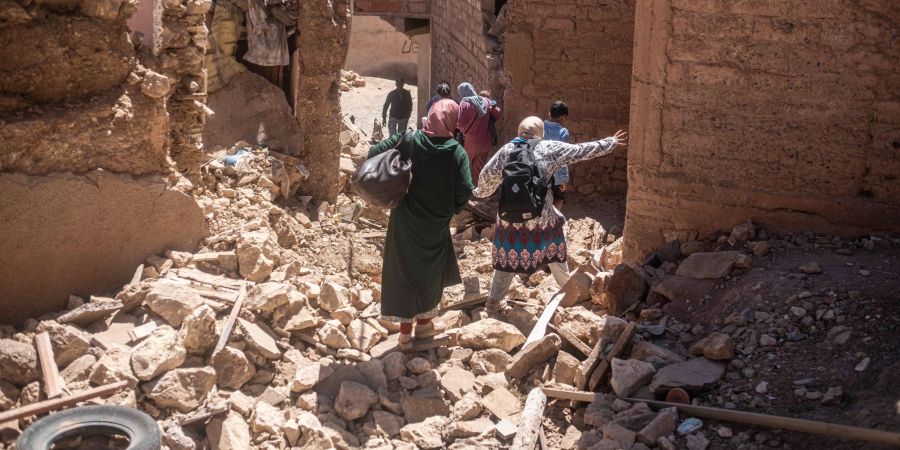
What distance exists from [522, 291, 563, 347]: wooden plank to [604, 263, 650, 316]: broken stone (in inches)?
14.4

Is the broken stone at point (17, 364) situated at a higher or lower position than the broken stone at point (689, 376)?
higher

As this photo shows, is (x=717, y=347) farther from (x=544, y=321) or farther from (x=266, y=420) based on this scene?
(x=266, y=420)

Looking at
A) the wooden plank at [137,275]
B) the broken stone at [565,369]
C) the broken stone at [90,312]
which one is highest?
the wooden plank at [137,275]

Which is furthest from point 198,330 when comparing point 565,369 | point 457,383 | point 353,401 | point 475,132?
point 475,132

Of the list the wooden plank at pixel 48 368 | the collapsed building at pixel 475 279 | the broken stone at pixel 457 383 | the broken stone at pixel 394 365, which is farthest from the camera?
the broken stone at pixel 394 365

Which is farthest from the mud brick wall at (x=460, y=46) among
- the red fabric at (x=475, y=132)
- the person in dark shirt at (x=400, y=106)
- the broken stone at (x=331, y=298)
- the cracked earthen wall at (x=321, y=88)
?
the broken stone at (x=331, y=298)

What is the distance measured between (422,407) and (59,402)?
1.86 metres

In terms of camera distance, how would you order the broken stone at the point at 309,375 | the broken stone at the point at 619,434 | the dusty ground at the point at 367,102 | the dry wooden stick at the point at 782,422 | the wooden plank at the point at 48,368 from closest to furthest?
the dry wooden stick at the point at 782,422
the broken stone at the point at 619,434
the wooden plank at the point at 48,368
the broken stone at the point at 309,375
the dusty ground at the point at 367,102

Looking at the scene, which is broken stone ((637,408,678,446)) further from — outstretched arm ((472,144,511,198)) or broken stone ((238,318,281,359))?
broken stone ((238,318,281,359))

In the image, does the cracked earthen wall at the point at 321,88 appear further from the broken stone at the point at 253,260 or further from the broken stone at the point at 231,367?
the broken stone at the point at 231,367

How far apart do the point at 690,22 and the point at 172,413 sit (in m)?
3.78

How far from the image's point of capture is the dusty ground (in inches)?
663

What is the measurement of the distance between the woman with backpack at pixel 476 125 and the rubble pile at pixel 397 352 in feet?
10.8

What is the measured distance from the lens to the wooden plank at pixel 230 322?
5102mm
